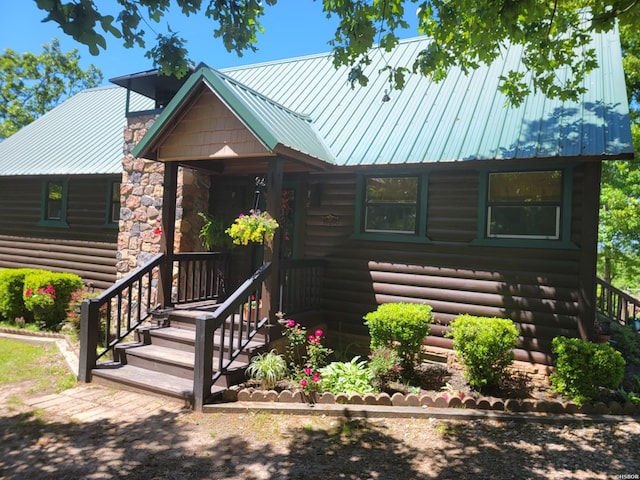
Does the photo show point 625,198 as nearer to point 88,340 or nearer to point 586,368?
point 586,368

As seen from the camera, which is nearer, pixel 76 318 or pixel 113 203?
pixel 76 318

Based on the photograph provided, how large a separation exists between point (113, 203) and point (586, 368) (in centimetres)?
1085

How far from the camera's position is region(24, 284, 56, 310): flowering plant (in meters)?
8.71

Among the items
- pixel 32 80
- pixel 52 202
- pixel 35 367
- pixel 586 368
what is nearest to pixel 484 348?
pixel 586 368

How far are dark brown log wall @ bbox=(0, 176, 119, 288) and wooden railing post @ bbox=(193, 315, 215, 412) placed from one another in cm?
676

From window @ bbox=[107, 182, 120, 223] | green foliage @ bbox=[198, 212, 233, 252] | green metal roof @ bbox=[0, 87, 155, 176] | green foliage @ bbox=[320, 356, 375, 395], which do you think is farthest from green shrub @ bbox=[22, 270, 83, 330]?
green foliage @ bbox=[320, 356, 375, 395]

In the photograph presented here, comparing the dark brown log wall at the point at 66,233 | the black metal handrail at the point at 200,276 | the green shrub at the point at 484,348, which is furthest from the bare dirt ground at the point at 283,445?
the dark brown log wall at the point at 66,233

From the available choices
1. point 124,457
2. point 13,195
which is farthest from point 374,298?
point 13,195

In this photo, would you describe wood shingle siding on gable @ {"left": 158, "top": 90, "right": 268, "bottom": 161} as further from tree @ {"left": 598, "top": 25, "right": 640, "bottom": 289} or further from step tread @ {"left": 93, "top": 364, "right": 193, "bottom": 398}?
tree @ {"left": 598, "top": 25, "right": 640, "bottom": 289}

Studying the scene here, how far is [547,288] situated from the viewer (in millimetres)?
6191

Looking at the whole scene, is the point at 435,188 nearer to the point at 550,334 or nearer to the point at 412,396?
the point at 550,334

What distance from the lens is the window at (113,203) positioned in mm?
10672

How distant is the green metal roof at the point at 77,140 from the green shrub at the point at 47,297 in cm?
291

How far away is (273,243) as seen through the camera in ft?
20.0
